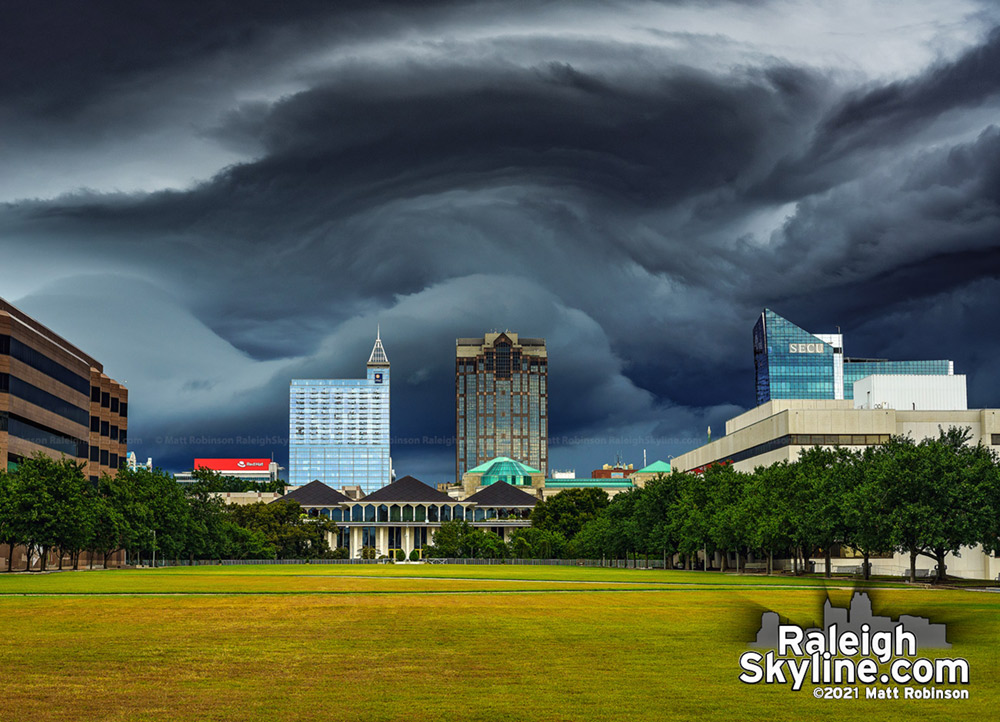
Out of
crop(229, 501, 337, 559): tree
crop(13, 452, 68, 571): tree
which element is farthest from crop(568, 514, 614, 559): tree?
crop(13, 452, 68, 571): tree

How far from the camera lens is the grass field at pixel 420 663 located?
1659 centimetres

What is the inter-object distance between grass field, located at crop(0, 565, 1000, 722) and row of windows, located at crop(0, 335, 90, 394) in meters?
78.1

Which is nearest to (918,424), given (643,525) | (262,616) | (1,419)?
(643,525)

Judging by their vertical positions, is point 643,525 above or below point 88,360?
below

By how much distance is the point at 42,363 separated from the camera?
401 ft

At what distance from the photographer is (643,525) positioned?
120m

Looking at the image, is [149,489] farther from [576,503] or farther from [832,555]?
[576,503]

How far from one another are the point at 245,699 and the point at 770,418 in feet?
393

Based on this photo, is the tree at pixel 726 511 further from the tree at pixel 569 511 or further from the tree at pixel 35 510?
the tree at pixel 569 511

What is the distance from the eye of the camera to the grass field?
54.4 ft

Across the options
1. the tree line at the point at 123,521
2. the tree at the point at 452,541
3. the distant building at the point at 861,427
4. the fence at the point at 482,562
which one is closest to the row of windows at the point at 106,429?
the tree line at the point at 123,521

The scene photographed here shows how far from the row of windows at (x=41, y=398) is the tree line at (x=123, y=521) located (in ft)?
24.2

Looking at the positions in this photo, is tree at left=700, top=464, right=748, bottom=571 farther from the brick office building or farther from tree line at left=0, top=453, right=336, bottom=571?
the brick office building

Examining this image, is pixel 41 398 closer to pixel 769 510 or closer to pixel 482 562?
pixel 482 562
